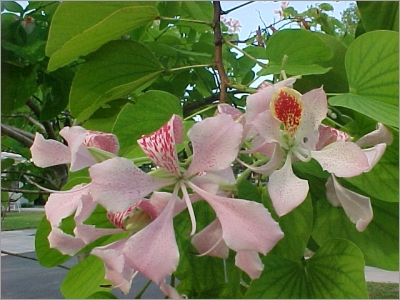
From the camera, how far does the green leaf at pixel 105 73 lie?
41 centimetres

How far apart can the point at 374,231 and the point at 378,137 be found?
0.27 ft

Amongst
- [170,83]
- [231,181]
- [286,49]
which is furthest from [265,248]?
[170,83]

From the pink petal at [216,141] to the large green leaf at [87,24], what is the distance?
0.17 meters

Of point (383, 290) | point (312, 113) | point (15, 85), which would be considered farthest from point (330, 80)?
point (383, 290)

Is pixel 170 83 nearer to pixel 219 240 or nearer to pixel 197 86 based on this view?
pixel 197 86

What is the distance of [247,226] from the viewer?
21 cm

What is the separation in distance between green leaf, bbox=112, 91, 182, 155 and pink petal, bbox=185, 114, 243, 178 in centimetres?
→ 12

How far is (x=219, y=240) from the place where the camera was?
24 centimetres

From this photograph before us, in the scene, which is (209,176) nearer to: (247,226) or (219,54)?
(247,226)

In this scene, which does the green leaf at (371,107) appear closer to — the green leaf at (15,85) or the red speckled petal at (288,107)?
the red speckled petal at (288,107)

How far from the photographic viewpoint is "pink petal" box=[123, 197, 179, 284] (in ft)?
0.68

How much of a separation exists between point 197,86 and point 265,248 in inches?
18.4

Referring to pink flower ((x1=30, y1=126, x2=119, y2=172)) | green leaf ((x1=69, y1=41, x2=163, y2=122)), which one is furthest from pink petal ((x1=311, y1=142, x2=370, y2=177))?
green leaf ((x1=69, y1=41, x2=163, y2=122))

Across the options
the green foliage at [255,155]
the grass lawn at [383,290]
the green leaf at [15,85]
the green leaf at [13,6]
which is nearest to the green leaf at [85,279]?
the green foliage at [255,155]
